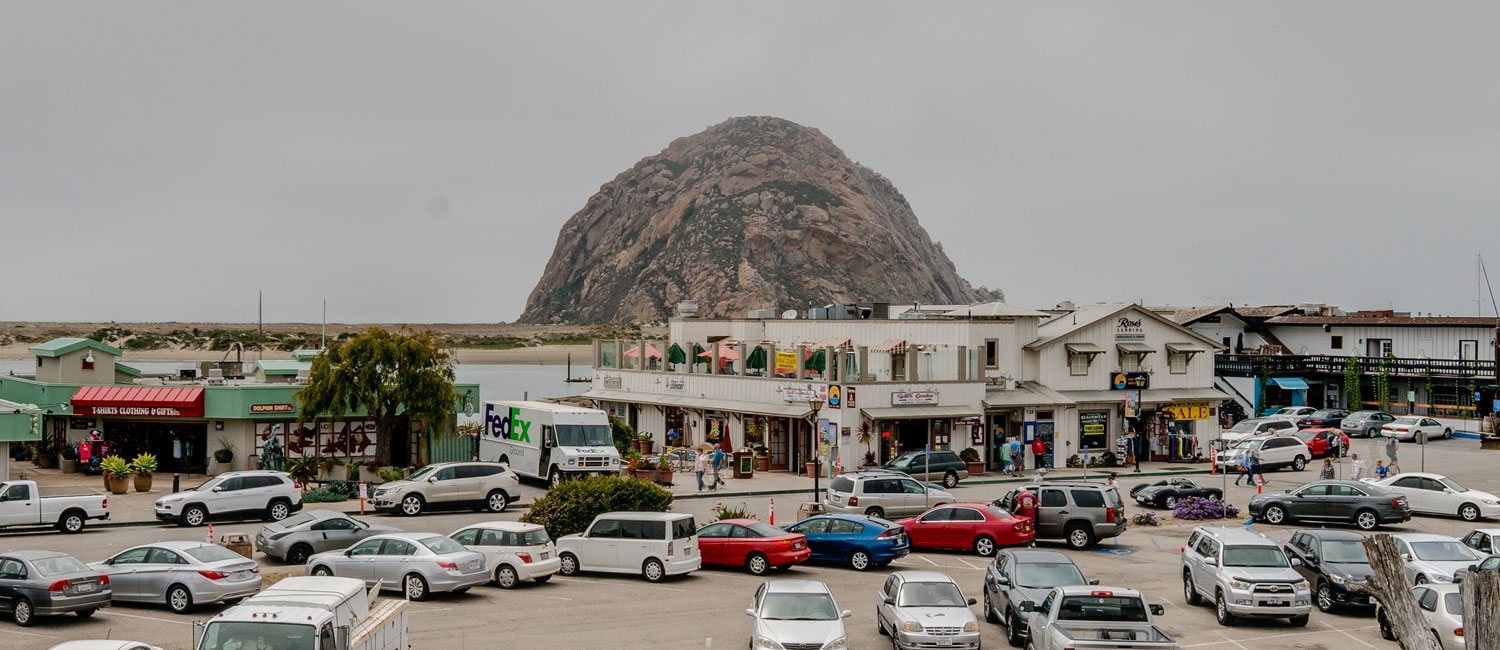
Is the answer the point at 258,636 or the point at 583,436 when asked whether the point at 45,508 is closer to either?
the point at 583,436

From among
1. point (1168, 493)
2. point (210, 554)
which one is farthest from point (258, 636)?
point (1168, 493)

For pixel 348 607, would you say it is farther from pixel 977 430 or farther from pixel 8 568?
pixel 977 430

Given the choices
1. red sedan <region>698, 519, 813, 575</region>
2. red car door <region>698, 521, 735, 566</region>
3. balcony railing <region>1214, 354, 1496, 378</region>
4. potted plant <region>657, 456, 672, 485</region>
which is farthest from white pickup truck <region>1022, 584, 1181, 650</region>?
balcony railing <region>1214, 354, 1496, 378</region>

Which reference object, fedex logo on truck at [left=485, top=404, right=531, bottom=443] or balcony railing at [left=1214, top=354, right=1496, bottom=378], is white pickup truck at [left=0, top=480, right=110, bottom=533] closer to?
fedex logo on truck at [left=485, top=404, right=531, bottom=443]

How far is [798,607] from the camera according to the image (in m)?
19.8

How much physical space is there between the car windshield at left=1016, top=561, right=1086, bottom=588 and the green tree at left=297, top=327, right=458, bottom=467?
95.5 ft

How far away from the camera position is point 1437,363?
70.9m

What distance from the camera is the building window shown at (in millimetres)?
56062

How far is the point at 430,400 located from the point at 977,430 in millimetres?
21680

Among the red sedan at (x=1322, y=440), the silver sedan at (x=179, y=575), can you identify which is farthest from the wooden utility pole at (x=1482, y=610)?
the red sedan at (x=1322, y=440)

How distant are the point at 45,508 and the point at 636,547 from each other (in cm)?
1728

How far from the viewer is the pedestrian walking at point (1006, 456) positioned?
51.8 metres

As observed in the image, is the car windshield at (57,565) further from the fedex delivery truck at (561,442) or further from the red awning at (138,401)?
the red awning at (138,401)

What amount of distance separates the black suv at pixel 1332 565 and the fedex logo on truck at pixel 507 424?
26.7 metres
